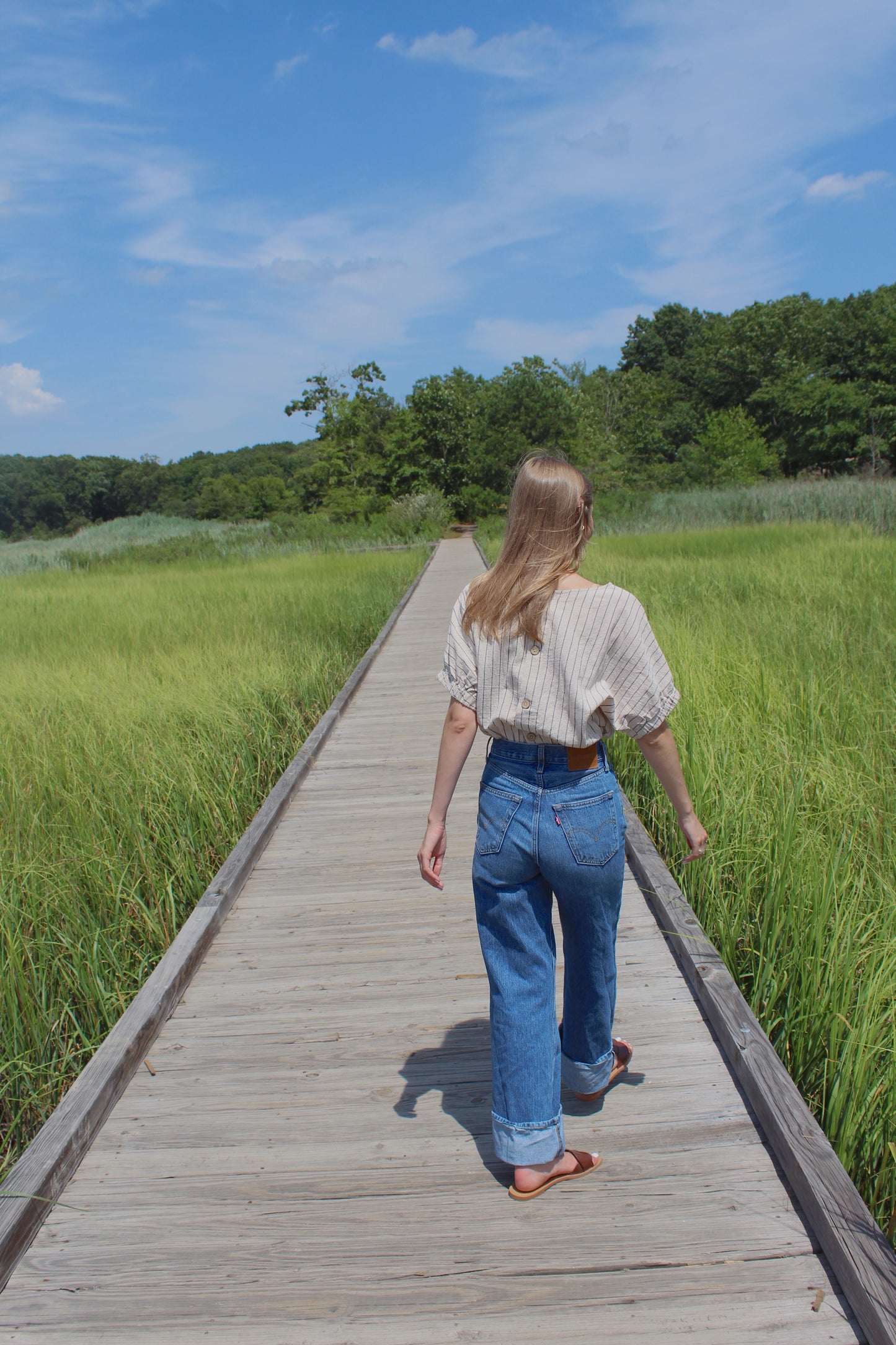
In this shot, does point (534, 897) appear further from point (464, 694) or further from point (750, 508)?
point (750, 508)

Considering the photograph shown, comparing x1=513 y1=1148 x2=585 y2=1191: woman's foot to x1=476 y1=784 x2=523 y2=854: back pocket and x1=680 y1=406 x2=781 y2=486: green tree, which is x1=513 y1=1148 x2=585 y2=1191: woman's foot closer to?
x1=476 y1=784 x2=523 y2=854: back pocket

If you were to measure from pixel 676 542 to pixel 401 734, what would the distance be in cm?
1201

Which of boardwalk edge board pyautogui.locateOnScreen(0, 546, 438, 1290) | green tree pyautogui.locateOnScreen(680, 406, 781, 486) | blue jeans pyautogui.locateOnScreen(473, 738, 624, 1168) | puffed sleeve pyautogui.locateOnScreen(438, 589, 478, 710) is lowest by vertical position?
boardwalk edge board pyautogui.locateOnScreen(0, 546, 438, 1290)

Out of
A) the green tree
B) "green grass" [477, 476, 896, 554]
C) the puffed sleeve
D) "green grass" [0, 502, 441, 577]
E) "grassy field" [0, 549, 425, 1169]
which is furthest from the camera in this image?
the green tree

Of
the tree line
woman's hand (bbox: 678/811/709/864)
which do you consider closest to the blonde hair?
woman's hand (bbox: 678/811/709/864)

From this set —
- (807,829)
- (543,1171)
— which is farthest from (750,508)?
(543,1171)

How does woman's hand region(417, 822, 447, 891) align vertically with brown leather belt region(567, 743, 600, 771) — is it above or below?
below

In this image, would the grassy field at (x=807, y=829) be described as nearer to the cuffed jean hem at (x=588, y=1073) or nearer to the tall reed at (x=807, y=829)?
the tall reed at (x=807, y=829)

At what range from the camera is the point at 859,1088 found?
2049 mm

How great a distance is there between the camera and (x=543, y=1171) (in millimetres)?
1866

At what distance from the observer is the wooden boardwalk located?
5.22 ft

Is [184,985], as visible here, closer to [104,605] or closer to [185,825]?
[185,825]

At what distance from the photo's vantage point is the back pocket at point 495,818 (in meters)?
1.79

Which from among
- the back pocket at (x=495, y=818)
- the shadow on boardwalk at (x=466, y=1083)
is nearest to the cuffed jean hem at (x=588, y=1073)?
the shadow on boardwalk at (x=466, y=1083)
